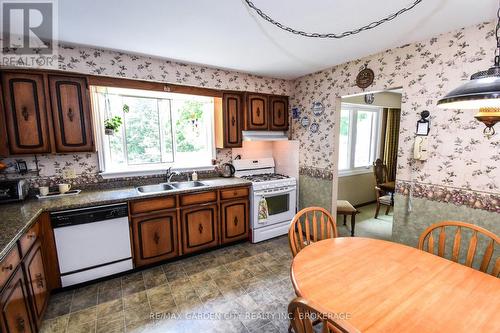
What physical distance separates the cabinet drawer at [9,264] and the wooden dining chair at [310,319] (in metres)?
1.48

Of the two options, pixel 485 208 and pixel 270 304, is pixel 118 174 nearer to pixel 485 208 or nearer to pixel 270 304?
pixel 270 304

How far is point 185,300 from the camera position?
2066 mm

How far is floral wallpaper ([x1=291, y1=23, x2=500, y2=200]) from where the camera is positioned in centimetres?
182

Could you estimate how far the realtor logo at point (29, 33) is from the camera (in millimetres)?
1625

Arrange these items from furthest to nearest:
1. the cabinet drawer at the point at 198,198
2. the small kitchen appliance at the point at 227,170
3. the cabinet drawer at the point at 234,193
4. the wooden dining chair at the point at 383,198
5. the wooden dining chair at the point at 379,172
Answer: the wooden dining chair at the point at 379,172 → the wooden dining chair at the point at 383,198 → the small kitchen appliance at the point at 227,170 → the cabinet drawer at the point at 234,193 → the cabinet drawer at the point at 198,198

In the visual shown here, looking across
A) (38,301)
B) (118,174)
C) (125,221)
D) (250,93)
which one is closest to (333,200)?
(250,93)

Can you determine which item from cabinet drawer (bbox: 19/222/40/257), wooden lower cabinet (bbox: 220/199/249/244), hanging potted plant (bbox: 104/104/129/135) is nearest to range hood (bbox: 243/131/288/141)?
wooden lower cabinet (bbox: 220/199/249/244)

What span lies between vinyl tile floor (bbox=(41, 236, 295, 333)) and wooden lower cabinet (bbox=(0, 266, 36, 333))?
15.2 inches

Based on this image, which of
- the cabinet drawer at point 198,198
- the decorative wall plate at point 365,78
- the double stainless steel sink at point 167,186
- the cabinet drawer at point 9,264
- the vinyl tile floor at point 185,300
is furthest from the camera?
the double stainless steel sink at point 167,186

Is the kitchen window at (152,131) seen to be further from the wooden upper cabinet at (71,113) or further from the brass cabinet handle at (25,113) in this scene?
the brass cabinet handle at (25,113)

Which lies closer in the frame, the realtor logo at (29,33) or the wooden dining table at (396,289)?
the wooden dining table at (396,289)

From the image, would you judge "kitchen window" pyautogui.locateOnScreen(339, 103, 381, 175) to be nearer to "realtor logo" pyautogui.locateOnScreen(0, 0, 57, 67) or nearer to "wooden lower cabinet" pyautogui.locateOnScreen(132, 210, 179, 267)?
"wooden lower cabinet" pyautogui.locateOnScreen(132, 210, 179, 267)

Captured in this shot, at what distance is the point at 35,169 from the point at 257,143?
9.02ft

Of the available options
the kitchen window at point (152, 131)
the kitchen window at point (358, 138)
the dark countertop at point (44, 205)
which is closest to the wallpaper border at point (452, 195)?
the dark countertop at point (44, 205)
